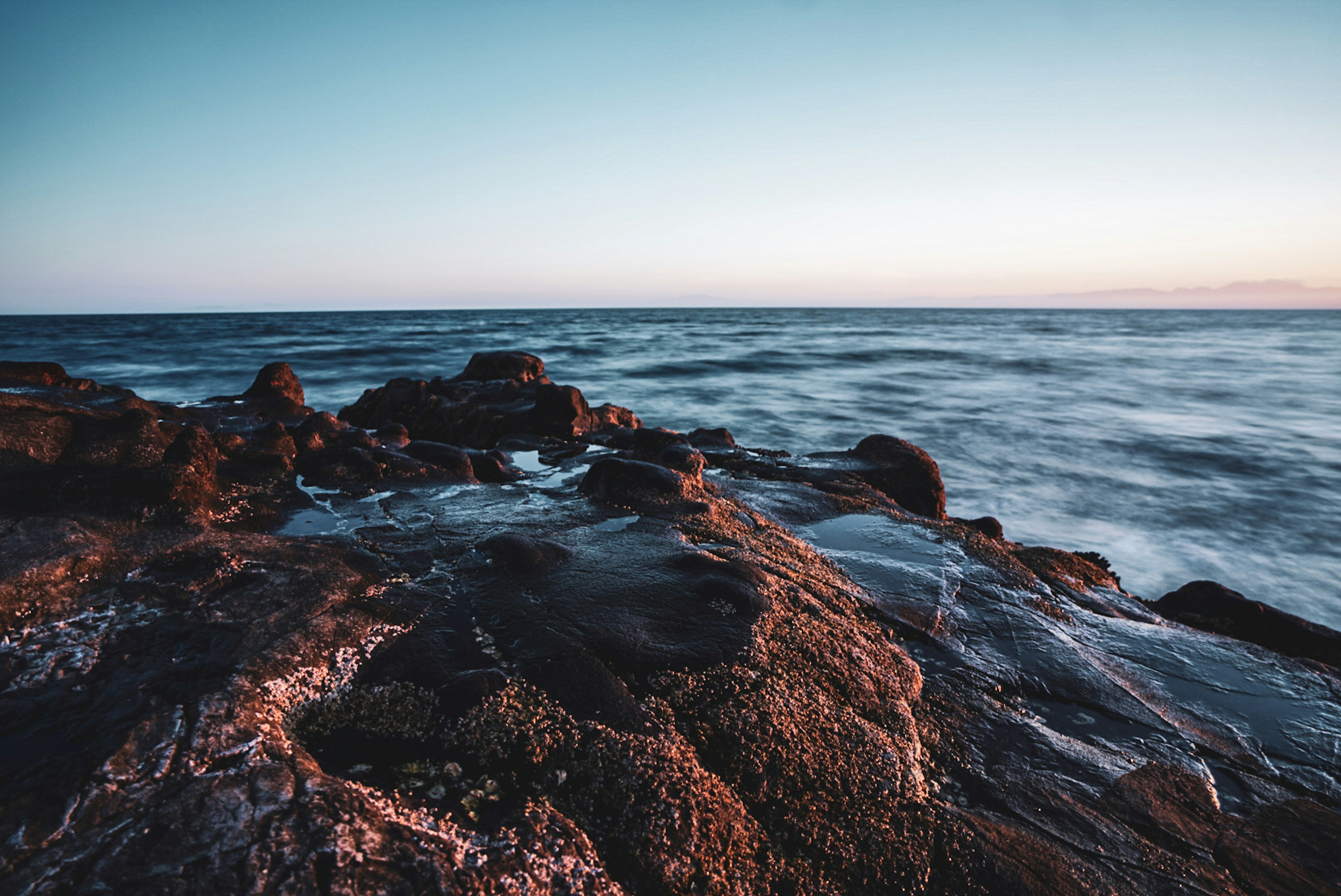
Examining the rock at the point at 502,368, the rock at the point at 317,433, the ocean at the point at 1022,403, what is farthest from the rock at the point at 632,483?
the rock at the point at 502,368

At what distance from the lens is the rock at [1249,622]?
3.82 meters

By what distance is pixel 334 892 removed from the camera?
4.51 ft

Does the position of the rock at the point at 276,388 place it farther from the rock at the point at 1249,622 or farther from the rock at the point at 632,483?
the rock at the point at 1249,622

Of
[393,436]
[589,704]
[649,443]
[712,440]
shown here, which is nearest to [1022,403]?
[712,440]

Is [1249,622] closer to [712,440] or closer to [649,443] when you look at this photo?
[649,443]

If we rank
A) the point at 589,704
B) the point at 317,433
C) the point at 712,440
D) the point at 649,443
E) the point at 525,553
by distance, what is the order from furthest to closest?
the point at 712,440 → the point at 649,443 → the point at 317,433 → the point at 525,553 → the point at 589,704

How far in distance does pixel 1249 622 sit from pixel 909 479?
8.80 ft

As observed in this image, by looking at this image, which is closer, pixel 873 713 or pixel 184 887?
pixel 184 887

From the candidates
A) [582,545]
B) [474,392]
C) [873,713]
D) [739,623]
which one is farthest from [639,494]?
[474,392]

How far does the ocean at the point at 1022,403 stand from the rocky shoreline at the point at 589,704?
490 cm

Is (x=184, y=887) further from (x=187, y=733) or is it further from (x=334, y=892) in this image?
(x=187, y=733)

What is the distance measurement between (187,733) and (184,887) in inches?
22.3

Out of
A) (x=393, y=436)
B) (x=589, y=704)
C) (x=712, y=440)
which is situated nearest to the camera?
(x=589, y=704)

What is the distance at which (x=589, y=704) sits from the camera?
7.07 ft
